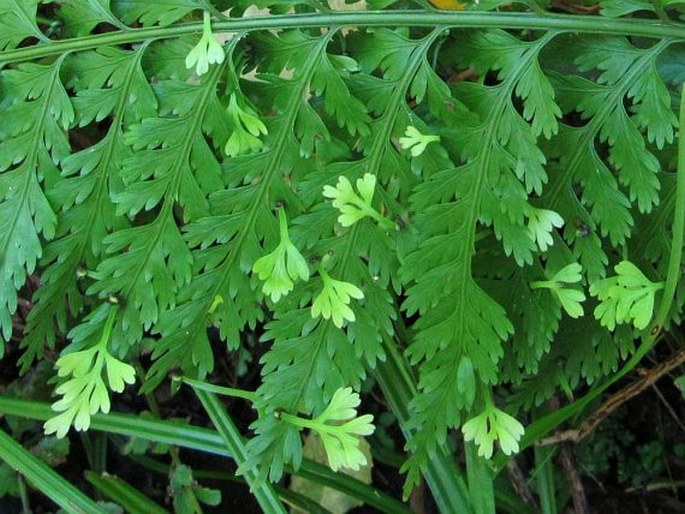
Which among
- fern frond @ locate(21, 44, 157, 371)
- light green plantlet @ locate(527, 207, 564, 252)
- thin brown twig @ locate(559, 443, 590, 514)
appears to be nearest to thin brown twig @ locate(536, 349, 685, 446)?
thin brown twig @ locate(559, 443, 590, 514)

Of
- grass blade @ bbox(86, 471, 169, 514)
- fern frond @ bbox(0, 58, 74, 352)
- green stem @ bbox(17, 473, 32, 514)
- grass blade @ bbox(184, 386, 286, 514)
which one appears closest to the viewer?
fern frond @ bbox(0, 58, 74, 352)

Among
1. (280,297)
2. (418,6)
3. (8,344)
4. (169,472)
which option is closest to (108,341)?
(280,297)

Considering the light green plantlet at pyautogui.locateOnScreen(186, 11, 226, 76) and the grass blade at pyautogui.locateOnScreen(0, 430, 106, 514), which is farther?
the grass blade at pyautogui.locateOnScreen(0, 430, 106, 514)

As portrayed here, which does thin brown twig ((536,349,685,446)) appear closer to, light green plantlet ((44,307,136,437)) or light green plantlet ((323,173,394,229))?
light green plantlet ((323,173,394,229))

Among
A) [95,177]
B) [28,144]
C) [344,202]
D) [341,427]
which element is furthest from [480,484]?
[28,144]

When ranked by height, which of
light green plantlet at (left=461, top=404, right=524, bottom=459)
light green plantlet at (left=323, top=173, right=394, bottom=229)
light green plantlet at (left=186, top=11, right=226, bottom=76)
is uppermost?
light green plantlet at (left=186, top=11, right=226, bottom=76)

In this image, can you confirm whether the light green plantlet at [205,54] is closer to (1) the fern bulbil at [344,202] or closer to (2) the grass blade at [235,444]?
(1) the fern bulbil at [344,202]

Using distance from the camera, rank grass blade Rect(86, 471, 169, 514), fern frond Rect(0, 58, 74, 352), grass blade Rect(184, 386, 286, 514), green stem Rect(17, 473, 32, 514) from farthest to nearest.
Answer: green stem Rect(17, 473, 32, 514)
grass blade Rect(86, 471, 169, 514)
grass blade Rect(184, 386, 286, 514)
fern frond Rect(0, 58, 74, 352)

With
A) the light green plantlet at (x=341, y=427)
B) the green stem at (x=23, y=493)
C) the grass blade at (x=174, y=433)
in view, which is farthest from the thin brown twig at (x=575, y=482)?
the green stem at (x=23, y=493)
